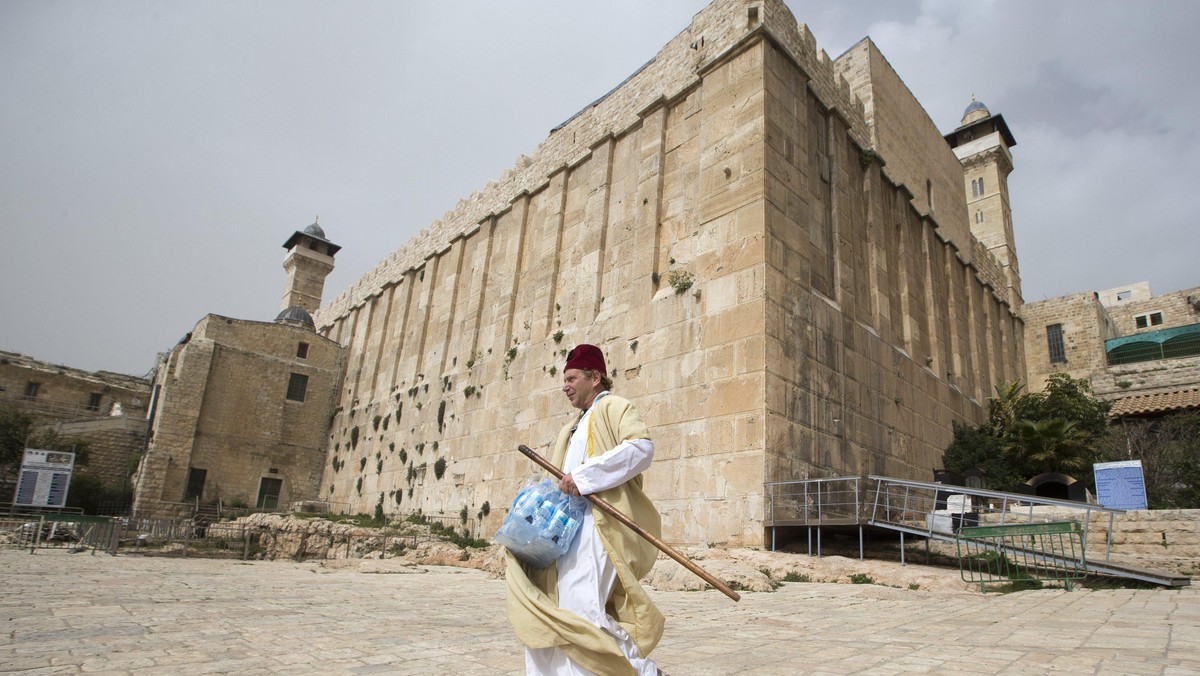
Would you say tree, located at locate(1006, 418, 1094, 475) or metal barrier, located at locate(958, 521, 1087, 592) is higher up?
tree, located at locate(1006, 418, 1094, 475)

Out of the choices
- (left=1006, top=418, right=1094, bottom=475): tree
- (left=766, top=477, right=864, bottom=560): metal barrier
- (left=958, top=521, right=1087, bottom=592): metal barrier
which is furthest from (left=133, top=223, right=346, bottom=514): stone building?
(left=1006, top=418, right=1094, bottom=475): tree

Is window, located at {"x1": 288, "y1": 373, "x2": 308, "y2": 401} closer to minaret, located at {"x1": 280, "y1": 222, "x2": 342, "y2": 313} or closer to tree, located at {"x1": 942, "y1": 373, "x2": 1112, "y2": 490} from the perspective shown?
minaret, located at {"x1": 280, "y1": 222, "x2": 342, "y2": 313}

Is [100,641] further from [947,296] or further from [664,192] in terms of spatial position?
[947,296]

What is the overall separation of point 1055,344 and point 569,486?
2916 centimetres

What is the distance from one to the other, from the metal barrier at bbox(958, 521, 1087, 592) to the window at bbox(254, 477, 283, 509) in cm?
2263

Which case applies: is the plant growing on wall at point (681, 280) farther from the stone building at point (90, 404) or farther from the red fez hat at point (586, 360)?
the stone building at point (90, 404)

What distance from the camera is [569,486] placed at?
9.50ft

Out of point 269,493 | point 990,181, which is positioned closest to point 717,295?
point 269,493

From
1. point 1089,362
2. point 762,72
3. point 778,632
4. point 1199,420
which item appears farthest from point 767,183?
point 1089,362

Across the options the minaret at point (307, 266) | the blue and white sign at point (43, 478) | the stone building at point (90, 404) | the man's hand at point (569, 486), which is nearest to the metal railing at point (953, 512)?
the man's hand at point (569, 486)

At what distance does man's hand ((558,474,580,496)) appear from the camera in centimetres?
289

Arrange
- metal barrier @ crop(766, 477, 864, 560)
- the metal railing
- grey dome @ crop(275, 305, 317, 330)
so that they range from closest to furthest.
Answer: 1. the metal railing
2. metal barrier @ crop(766, 477, 864, 560)
3. grey dome @ crop(275, 305, 317, 330)

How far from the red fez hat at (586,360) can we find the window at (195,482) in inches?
959

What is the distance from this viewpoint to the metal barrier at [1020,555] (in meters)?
7.43
